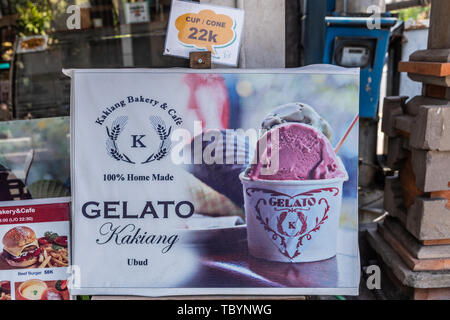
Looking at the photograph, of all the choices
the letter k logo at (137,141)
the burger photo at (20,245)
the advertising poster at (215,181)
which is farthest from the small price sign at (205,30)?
the burger photo at (20,245)

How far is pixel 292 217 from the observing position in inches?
101

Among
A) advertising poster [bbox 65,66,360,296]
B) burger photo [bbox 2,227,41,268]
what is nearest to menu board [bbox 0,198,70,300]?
burger photo [bbox 2,227,41,268]

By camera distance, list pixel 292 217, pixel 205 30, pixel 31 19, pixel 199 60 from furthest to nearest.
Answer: pixel 31 19, pixel 205 30, pixel 199 60, pixel 292 217

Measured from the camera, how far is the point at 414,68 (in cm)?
322

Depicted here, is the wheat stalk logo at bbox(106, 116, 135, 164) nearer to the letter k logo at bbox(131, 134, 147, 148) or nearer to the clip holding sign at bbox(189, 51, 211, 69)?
the letter k logo at bbox(131, 134, 147, 148)

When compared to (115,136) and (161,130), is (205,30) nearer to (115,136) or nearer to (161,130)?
(161,130)

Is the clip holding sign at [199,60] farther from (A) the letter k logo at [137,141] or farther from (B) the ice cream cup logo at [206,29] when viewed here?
(A) the letter k logo at [137,141]

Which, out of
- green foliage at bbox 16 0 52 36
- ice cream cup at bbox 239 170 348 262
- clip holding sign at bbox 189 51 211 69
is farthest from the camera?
green foliage at bbox 16 0 52 36

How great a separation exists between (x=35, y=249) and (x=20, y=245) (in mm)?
97

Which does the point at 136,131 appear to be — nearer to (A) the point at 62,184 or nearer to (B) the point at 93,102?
(B) the point at 93,102

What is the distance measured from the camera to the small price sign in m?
2.80

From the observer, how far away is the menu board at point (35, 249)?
2.72m

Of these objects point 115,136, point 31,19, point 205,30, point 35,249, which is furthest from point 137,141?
point 31,19

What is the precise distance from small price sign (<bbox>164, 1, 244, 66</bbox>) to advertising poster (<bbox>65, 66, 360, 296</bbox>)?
309mm
